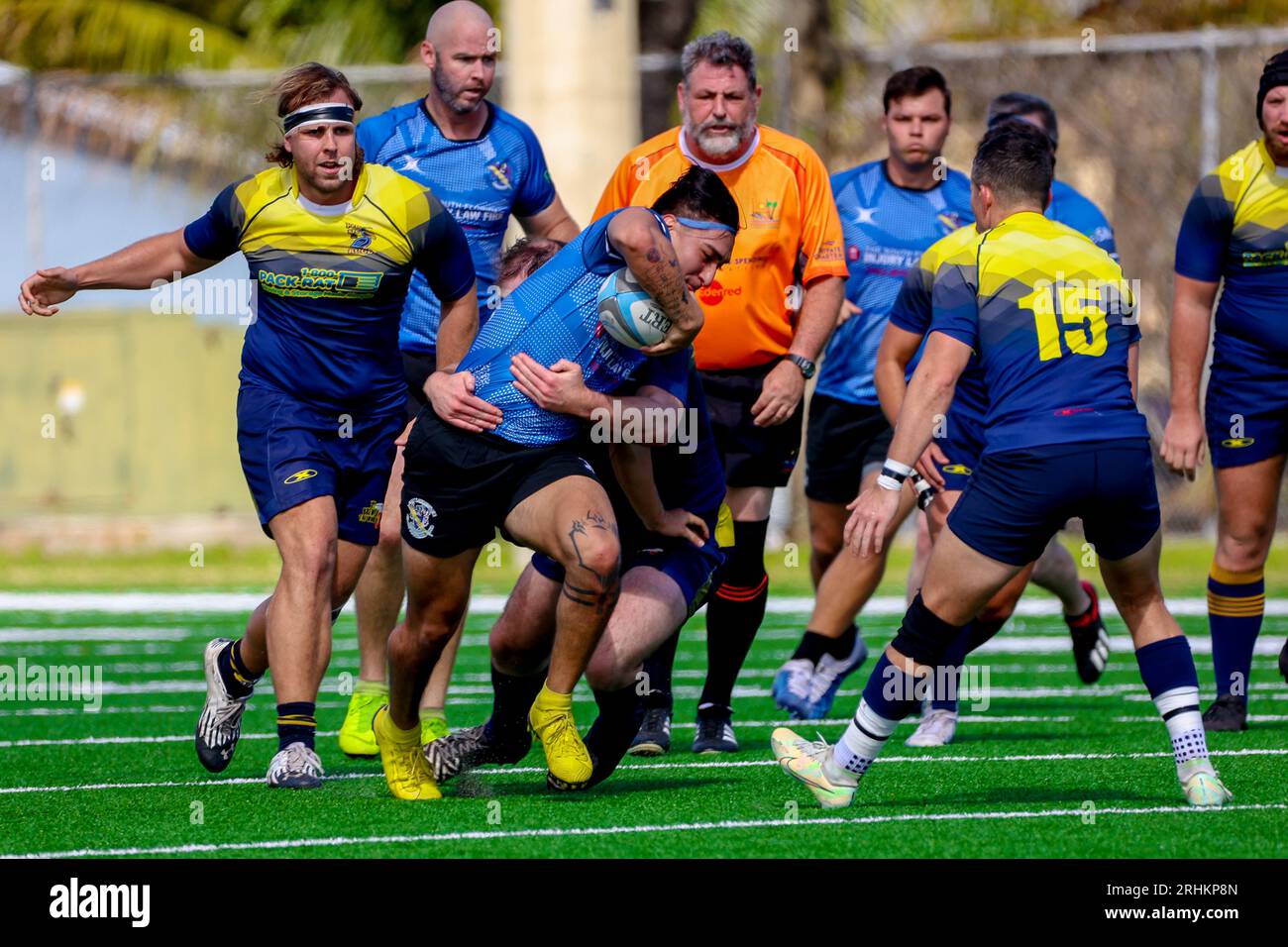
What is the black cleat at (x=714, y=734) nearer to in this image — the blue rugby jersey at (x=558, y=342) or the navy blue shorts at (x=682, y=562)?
the navy blue shorts at (x=682, y=562)

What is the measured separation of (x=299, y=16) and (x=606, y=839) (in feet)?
61.1

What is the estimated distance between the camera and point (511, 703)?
6.91 meters

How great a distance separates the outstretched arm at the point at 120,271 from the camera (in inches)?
289

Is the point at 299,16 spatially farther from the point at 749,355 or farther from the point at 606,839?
the point at 606,839

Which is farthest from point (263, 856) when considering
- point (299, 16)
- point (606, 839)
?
point (299, 16)

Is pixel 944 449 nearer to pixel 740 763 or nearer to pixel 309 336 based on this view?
pixel 740 763

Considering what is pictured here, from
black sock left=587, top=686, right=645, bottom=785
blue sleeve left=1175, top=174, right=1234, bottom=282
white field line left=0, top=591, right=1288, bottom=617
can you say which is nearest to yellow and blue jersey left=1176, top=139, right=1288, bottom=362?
blue sleeve left=1175, top=174, right=1234, bottom=282

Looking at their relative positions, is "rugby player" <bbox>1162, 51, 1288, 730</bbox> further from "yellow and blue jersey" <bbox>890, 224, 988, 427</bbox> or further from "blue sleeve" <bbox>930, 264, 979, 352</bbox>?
"blue sleeve" <bbox>930, 264, 979, 352</bbox>

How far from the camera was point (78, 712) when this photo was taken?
9.59 metres

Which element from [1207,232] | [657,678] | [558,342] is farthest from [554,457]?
[1207,232]

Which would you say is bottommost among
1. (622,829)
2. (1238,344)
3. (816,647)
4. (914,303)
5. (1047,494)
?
(622,829)

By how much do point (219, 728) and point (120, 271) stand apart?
164 centimetres

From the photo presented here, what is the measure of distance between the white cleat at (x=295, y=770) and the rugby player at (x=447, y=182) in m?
1.18

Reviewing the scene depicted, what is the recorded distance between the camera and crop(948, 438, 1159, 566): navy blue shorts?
6.11 m
